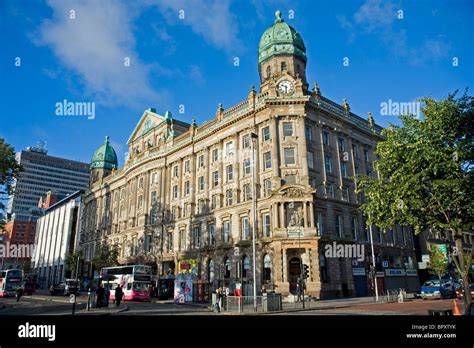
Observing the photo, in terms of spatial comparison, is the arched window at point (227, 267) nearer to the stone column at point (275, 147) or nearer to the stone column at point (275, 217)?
the stone column at point (275, 217)

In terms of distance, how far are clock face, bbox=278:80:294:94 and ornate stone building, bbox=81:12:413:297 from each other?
13 cm

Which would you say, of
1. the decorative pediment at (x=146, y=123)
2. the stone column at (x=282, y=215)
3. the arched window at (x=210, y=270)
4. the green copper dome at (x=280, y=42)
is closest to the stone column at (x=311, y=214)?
the stone column at (x=282, y=215)

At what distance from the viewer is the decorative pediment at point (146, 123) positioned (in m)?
67.4

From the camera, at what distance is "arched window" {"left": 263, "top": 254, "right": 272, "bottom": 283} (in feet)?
131

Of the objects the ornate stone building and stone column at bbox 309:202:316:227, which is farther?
the ornate stone building

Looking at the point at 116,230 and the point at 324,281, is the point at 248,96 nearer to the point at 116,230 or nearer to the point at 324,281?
the point at 324,281

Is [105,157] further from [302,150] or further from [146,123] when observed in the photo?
[302,150]

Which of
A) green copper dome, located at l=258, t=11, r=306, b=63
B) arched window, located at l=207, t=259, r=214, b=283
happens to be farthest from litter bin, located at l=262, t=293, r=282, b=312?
green copper dome, located at l=258, t=11, r=306, b=63

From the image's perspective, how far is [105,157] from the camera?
3546 inches

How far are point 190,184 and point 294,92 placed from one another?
2112 cm

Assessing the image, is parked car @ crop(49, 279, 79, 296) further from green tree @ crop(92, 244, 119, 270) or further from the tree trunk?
the tree trunk

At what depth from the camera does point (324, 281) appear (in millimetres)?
39312
